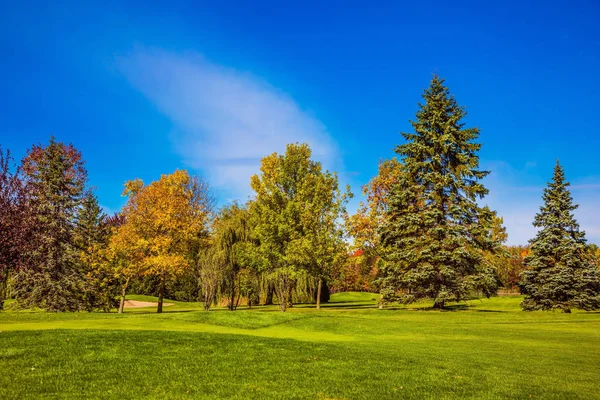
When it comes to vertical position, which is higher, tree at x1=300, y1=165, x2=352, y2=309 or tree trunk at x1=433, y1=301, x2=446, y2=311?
tree at x1=300, y1=165, x2=352, y2=309

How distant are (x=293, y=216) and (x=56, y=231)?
19.1 m

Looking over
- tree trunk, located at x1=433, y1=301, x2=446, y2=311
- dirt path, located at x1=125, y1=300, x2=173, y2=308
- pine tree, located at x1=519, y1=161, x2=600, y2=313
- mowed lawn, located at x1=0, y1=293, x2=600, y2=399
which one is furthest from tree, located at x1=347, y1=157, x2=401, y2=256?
dirt path, located at x1=125, y1=300, x2=173, y2=308

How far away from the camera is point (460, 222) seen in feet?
104

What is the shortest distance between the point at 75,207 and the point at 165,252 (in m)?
9.95

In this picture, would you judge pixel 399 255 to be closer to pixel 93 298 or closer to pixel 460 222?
pixel 460 222

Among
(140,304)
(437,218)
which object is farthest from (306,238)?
(140,304)

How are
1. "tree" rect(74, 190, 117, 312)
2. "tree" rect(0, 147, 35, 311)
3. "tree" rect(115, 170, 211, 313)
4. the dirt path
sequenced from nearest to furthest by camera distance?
"tree" rect(0, 147, 35, 311) → "tree" rect(115, 170, 211, 313) → "tree" rect(74, 190, 117, 312) → the dirt path

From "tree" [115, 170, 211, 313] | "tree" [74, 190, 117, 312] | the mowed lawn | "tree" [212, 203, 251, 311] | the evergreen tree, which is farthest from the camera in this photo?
the evergreen tree

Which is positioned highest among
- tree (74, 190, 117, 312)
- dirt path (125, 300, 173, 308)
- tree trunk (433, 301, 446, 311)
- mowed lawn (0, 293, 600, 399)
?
tree (74, 190, 117, 312)

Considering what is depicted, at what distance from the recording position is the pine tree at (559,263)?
105 feet

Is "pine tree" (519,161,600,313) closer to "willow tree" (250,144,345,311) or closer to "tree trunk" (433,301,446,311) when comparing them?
"tree trunk" (433,301,446,311)

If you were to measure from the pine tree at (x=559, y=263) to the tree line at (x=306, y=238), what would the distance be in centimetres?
9

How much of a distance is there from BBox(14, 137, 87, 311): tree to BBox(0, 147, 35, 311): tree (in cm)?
1319

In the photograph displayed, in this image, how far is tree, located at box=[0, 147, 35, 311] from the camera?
1586 centimetres
